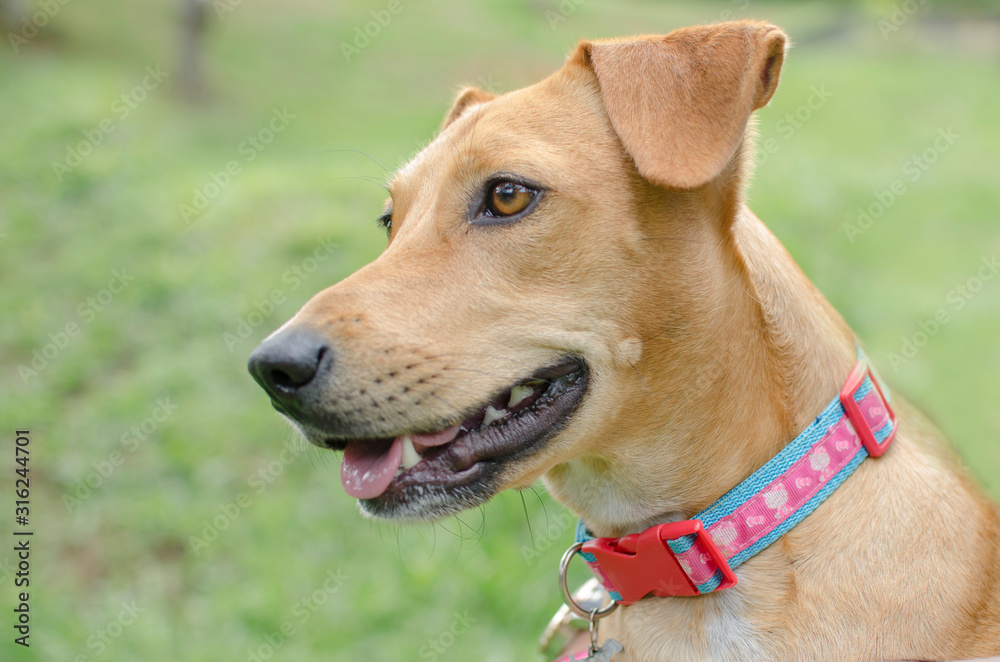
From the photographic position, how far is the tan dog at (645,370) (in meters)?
2.34

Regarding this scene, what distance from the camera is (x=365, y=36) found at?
2358 cm

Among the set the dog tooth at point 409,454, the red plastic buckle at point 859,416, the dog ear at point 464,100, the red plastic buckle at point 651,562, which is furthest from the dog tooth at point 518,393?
the dog ear at point 464,100

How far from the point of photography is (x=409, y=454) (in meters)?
2.55

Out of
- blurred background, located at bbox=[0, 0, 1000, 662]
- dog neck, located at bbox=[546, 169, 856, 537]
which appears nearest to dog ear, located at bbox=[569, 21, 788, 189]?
dog neck, located at bbox=[546, 169, 856, 537]

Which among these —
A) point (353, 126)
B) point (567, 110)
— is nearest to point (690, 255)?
point (567, 110)

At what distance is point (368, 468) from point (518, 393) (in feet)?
1.74

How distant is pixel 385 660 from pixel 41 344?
4.77 m

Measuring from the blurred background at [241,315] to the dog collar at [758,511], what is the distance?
2.56 ft

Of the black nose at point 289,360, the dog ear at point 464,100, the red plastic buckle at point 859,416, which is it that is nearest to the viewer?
the black nose at point 289,360

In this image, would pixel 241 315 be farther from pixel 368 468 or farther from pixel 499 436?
pixel 499 436

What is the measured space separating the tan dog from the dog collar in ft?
0.24

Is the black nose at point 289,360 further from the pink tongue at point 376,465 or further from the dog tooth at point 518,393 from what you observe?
the dog tooth at point 518,393

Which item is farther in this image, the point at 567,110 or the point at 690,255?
the point at 567,110

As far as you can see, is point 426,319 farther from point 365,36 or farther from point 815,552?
point 365,36
